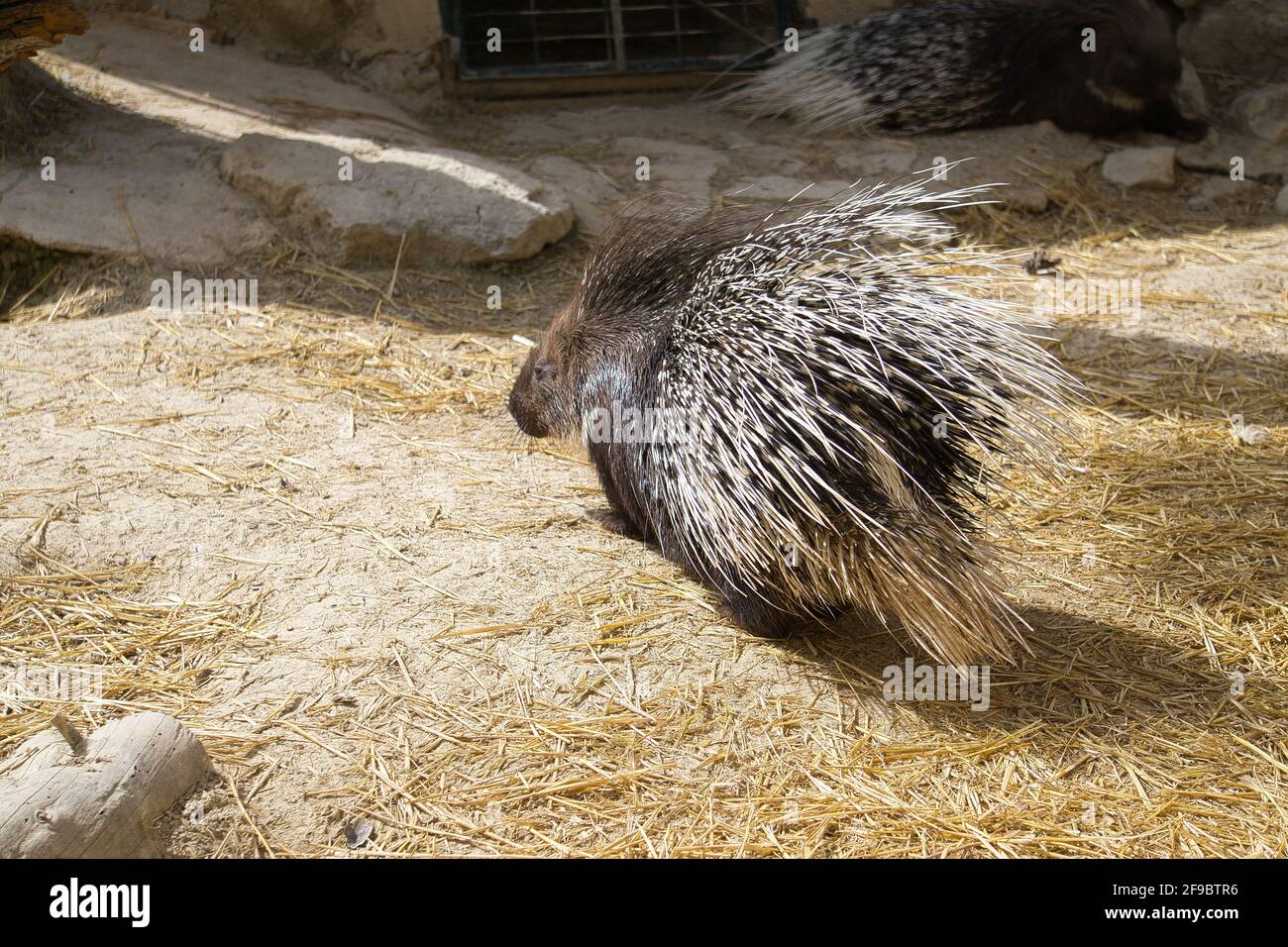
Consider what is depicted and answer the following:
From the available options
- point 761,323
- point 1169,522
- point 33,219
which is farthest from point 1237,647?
point 33,219

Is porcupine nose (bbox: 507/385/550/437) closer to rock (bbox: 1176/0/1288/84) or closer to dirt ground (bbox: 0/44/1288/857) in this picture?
dirt ground (bbox: 0/44/1288/857)

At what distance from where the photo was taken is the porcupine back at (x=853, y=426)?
2.75 metres

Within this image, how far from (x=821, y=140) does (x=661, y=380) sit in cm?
430

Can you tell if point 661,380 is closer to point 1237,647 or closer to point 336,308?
point 1237,647

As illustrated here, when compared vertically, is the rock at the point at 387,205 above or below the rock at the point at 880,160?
below

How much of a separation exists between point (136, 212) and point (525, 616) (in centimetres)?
326

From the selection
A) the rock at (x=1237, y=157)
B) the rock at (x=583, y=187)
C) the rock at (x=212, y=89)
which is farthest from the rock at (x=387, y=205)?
the rock at (x=1237, y=157)

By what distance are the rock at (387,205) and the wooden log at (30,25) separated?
1.44 meters

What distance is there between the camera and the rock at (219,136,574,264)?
537 centimetres

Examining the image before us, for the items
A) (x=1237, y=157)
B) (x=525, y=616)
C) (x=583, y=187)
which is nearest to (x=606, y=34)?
(x=583, y=187)

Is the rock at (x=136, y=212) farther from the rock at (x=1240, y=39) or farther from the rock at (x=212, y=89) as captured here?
the rock at (x=1240, y=39)

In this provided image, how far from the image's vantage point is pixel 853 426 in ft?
8.82

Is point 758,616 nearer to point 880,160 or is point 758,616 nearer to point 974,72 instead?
point 880,160

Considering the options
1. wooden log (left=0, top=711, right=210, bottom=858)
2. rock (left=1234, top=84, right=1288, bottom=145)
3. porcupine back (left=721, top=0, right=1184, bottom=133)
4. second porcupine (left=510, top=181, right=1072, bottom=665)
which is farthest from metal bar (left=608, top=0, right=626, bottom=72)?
wooden log (left=0, top=711, right=210, bottom=858)
